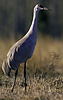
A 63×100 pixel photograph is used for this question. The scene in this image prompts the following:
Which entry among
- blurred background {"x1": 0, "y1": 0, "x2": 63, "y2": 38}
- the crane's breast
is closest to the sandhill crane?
the crane's breast

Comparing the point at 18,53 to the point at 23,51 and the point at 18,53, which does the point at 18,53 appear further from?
the point at 23,51

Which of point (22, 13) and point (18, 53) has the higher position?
point (18, 53)

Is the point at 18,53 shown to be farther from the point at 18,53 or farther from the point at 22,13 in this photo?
the point at 22,13

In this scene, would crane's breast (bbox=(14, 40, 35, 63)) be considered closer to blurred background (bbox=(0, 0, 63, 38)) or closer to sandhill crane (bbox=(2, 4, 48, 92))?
sandhill crane (bbox=(2, 4, 48, 92))

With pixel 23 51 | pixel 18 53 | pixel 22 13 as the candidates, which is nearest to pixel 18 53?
pixel 18 53

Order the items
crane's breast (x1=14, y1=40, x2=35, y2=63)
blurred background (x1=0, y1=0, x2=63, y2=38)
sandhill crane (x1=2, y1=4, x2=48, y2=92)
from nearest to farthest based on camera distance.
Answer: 1. sandhill crane (x1=2, y1=4, x2=48, y2=92)
2. crane's breast (x1=14, y1=40, x2=35, y2=63)
3. blurred background (x1=0, y1=0, x2=63, y2=38)

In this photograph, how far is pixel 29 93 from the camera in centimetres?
568

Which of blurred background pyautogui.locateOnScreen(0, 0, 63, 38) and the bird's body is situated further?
blurred background pyautogui.locateOnScreen(0, 0, 63, 38)

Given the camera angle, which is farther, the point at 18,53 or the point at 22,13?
the point at 22,13

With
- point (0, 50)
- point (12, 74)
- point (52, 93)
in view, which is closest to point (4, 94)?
point (52, 93)

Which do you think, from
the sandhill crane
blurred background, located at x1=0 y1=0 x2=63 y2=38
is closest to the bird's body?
the sandhill crane

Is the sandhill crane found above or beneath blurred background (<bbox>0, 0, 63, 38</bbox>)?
above

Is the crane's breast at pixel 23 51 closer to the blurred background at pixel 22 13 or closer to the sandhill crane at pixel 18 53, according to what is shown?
the sandhill crane at pixel 18 53

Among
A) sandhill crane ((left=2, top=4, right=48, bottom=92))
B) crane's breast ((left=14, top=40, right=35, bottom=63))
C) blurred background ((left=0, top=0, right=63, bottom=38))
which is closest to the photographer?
sandhill crane ((left=2, top=4, right=48, bottom=92))
